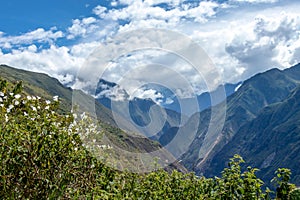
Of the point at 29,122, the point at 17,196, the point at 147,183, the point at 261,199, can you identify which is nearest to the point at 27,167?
the point at 17,196

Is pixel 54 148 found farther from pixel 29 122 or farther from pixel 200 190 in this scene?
pixel 200 190

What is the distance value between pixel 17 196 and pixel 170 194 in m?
6.25

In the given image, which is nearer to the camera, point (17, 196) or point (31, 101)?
point (17, 196)

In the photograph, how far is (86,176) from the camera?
941 cm

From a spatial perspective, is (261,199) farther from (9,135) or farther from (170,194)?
(9,135)

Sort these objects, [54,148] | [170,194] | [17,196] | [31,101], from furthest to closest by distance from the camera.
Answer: [170,194] < [31,101] < [54,148] < [17,196]

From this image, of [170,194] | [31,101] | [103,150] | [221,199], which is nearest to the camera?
[221,199]

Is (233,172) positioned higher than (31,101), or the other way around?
(31,101)

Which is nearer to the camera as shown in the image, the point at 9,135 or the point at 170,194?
the point at 9,135

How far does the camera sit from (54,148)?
8.66 metres

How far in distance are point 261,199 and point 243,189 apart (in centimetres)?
69

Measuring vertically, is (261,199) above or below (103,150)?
→ below

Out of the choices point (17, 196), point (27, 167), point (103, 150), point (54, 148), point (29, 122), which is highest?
point (103, 150)

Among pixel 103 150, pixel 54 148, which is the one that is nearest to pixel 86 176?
pixel 54 148
